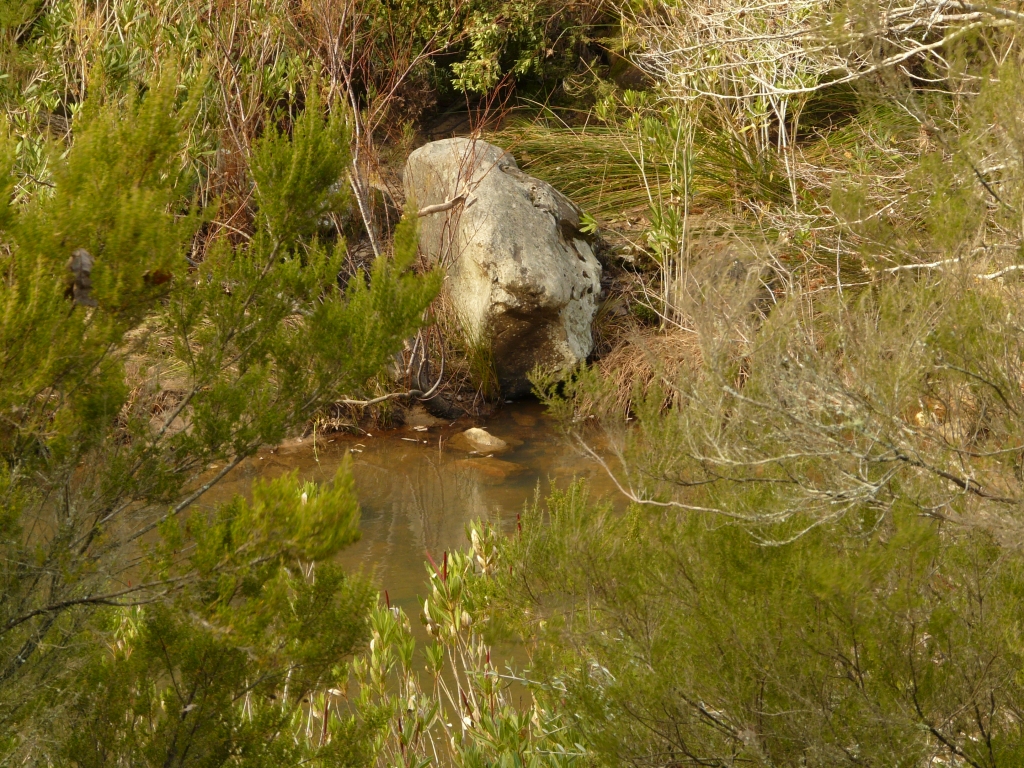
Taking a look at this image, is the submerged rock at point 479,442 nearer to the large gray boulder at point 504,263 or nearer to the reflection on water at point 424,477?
the reflection on water at point 424,477

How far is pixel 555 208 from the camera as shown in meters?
8.84

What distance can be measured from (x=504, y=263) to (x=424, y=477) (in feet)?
5.95

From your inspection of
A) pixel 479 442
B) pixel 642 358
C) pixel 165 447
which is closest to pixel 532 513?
pixel 165 447

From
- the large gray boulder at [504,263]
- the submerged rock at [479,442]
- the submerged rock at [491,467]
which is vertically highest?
the large gray boulder at [504,263]

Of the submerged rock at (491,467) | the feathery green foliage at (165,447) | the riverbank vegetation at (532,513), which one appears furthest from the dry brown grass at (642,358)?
the feathery green foliage at (165,447)

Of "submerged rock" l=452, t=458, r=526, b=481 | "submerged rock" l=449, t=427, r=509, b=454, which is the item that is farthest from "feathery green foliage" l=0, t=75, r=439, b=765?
"submerged rock" l=449, t=427, r=509, b=454

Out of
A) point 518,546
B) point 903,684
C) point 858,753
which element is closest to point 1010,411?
point 903,684

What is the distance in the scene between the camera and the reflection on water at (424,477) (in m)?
6.00

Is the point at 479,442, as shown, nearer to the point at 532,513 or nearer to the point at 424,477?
the point at 424,477

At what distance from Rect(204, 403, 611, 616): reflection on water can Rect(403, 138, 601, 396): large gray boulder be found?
20.1 inches

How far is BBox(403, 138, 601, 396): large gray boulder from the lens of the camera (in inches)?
320

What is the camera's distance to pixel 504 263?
811 cm

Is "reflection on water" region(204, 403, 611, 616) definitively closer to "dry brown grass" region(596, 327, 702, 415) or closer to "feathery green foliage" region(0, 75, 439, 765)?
"dry brown grass" region(596, 327, 702, 415)

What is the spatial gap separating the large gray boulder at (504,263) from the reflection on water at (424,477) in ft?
1.67
